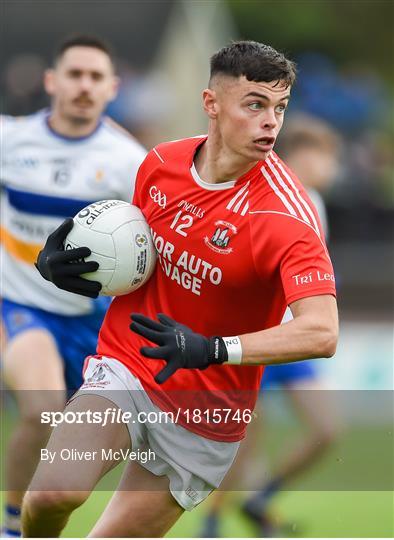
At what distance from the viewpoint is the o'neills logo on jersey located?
5059 mm

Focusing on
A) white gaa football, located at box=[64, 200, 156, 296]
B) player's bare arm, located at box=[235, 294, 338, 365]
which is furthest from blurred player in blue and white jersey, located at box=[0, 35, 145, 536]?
player's bare arm, located at box=[235, 294, 338, 365]

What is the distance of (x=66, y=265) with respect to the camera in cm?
527

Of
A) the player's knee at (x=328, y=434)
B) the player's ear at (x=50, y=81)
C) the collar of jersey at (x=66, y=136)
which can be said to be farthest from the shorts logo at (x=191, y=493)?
the player's ear at (x=50, y=81)

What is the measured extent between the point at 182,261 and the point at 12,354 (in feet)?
6.54

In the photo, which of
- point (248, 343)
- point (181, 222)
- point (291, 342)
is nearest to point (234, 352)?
point (248, 343)

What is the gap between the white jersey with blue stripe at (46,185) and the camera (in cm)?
702

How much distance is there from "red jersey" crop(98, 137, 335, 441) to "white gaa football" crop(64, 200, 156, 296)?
6cm

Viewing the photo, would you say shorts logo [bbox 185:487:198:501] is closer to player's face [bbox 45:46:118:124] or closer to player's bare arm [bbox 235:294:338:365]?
player's bare arm [bbox 235:294:338:365]

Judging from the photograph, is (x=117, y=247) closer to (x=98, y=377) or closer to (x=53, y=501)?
(x=98, y=377)

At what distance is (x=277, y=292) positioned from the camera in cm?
523

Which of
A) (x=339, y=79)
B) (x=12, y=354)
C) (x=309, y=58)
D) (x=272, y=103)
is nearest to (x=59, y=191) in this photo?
(x=12, y=354)

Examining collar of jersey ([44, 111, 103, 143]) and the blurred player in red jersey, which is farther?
collar of jersey ([44, 111, 103, 143])

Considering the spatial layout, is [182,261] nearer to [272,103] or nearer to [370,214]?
[272,103]

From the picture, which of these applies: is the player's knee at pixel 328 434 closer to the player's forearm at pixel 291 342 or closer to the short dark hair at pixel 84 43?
the short dark hair at pixel 84 43
